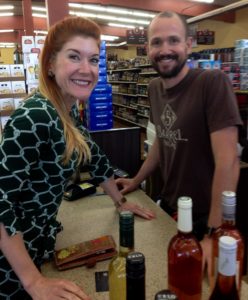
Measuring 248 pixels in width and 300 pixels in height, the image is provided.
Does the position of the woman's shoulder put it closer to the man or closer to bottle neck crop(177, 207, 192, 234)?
bottle neck crop(177, 207, 192, 234)

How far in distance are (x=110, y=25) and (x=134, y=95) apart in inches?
218

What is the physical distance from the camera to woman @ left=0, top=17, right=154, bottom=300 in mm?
964

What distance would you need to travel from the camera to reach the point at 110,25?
51.5 feet

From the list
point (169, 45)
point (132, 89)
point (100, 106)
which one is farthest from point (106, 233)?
point (132, 89)

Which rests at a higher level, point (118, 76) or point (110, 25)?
point (110, 25)

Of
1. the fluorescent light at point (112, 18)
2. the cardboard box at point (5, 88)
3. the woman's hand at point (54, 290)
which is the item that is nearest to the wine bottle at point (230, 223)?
the woman's hand at point (54, 290)

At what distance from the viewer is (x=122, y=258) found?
0.80 m

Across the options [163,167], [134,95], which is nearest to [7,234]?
[163,167]

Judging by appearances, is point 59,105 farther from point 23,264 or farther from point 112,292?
point 112,292

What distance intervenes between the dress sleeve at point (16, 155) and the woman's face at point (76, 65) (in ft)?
0.80

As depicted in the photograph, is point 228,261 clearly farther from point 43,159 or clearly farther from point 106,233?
point 106,233

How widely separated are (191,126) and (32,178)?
2.59 ft

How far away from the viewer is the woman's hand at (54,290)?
92 centimetres

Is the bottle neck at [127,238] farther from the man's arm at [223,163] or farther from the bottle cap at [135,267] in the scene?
the man's arm at [223,163]
